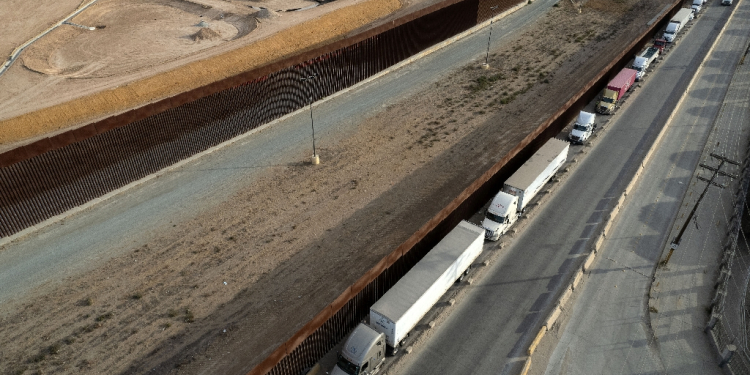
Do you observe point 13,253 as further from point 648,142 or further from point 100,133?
point 648,142

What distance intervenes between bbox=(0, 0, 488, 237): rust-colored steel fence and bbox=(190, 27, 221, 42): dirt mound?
22920 mm

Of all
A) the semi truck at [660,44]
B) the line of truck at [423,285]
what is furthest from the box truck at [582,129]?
the semi truck at [660,44]

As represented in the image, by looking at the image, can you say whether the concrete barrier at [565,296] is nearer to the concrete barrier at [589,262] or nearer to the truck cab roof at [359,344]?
the concrete barrier at [589,262]

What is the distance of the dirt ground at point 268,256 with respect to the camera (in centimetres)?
2431

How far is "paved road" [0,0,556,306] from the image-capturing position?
1133 inches

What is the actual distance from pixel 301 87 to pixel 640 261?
104 ft

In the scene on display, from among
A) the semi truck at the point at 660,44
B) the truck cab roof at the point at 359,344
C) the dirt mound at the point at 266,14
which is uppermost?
the dirt mound at the point at 266,14

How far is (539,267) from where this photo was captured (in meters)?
30.2

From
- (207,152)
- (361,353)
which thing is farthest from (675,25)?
(361,353)

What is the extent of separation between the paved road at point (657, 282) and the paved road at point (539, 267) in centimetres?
37

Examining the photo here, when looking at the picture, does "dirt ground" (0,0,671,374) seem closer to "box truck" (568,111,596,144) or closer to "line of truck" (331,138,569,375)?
"box truck" (568,111,596,144)

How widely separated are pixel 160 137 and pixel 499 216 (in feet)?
84.6

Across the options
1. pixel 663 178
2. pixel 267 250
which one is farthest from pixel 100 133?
pixel 663 178

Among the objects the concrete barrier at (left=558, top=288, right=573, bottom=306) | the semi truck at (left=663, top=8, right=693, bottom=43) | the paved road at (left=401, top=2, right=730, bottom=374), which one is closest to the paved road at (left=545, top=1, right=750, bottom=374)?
the paved road at (left=401, top=2, right=730, bottom=374)
